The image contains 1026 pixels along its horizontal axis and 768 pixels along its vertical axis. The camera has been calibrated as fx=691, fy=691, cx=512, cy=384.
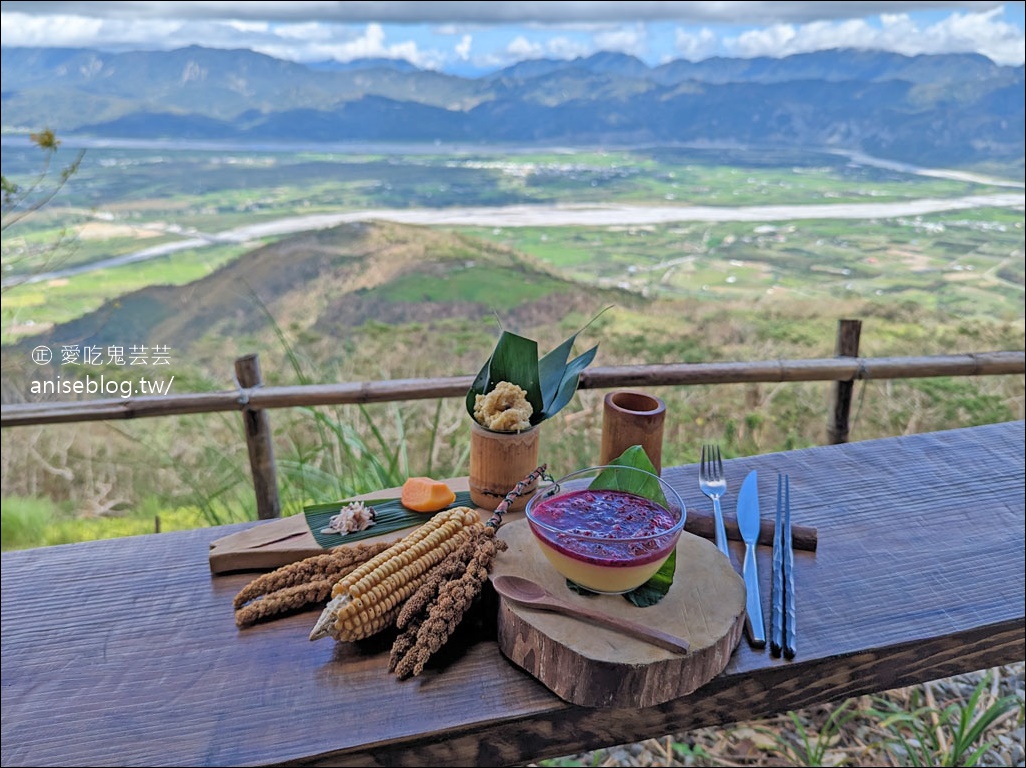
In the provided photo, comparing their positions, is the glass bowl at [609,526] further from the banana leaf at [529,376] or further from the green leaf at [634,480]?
the banana leaf at [529,376]

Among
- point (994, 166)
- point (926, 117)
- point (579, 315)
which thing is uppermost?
point (926, 117)

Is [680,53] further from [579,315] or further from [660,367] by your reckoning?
[660,367]

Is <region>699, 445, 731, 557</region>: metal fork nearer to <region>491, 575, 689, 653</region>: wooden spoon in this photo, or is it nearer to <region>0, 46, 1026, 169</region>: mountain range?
<region>491, 575, 689, 653</region>: wooden spoon

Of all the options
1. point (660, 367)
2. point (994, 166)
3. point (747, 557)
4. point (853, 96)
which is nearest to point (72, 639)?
point (747, 557)

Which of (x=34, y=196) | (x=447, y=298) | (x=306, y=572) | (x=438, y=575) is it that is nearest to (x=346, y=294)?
(x=447, y=298)

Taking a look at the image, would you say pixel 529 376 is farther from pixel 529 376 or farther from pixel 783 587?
pixel 783 587

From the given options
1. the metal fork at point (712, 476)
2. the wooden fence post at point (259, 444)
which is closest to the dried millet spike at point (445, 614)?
the metal fork at point (712, 476)
